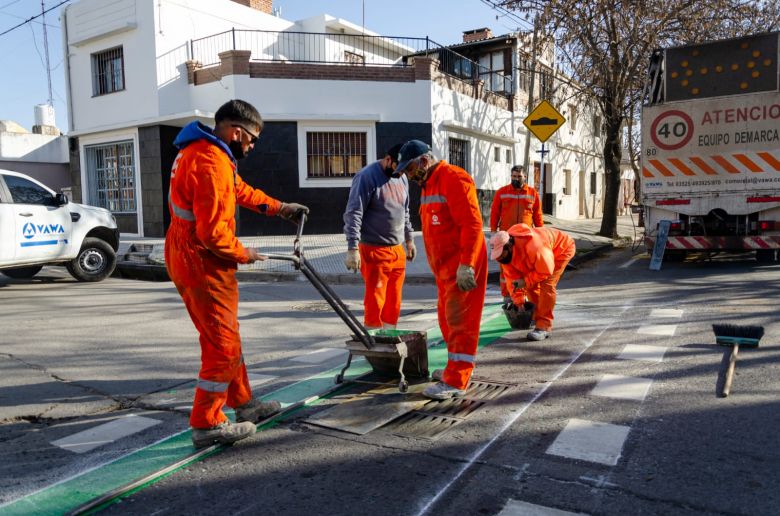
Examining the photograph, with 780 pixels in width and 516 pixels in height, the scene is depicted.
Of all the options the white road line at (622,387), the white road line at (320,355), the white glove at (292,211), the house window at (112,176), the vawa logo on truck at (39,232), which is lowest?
the white road line at (320,355)

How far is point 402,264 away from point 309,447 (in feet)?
7.45

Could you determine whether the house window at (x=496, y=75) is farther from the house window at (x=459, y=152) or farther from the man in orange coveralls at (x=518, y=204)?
the man in orange coveralls at (x=518, y=204)

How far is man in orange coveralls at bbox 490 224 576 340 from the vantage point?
5414mm

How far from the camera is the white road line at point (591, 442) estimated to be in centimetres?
327

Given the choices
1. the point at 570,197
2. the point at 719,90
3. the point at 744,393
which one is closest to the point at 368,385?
the point at 744,393

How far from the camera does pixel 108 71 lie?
18.7 meters

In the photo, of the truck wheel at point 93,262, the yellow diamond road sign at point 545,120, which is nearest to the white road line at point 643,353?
the yellow diamond road sign at point 545,120

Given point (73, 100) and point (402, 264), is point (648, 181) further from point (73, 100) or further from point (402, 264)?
point (73, 100)

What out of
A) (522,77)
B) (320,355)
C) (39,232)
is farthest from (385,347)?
(522,77)

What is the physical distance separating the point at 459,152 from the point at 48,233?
13118 mm

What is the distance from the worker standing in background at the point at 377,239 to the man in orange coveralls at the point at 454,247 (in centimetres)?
81

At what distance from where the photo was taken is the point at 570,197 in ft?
95.6

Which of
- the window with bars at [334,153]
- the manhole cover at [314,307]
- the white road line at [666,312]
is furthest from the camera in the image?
the window with bars at [334,153]

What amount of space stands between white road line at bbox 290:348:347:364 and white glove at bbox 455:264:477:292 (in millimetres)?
1909
